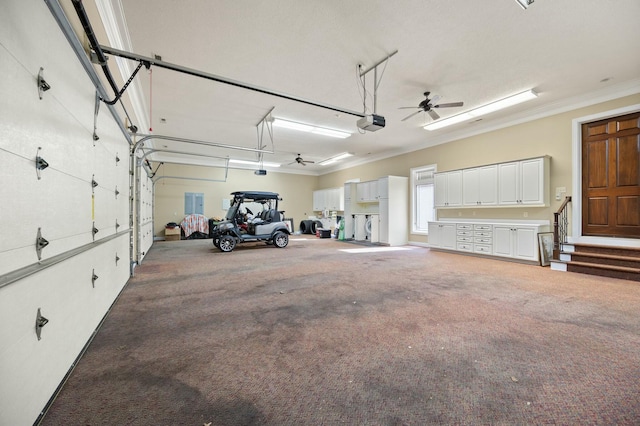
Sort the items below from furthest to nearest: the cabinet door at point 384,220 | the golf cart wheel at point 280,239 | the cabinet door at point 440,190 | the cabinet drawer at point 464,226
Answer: the cabinet door at point 384,220 < the golf cart wheel at point 280,239 < the cabinet door at point 440,190 < the cabinet drawer at point 464,226

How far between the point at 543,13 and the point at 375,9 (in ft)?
6.68

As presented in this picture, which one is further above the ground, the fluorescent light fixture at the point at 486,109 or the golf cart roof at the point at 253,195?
the fluorescent light fixture at the point at 486,109

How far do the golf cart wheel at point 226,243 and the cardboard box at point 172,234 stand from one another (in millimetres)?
4251

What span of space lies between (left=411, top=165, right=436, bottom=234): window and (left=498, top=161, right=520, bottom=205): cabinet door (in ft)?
7.48

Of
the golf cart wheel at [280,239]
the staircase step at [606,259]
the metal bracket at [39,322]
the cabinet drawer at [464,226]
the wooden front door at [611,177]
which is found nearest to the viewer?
the metal bracket at [39,322]

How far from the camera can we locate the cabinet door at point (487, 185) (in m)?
6.26

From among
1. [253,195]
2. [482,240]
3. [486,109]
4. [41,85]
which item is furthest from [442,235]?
[41,85]

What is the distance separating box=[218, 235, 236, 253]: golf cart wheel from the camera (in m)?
7.19

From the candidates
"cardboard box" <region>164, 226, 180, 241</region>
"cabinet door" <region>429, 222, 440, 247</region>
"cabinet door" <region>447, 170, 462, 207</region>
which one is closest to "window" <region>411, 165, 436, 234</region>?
"cabinet door" <region>429, 222, 440, 247</region>

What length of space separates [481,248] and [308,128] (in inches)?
215

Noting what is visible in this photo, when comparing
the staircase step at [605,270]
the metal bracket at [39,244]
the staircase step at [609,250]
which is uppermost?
the metal bracket at [39,244]

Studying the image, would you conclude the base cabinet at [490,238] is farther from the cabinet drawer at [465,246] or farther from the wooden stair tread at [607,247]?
the wooden stair tread at [607,247]

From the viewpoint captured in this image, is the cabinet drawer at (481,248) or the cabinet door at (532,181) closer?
the cabinet door at (532,181)

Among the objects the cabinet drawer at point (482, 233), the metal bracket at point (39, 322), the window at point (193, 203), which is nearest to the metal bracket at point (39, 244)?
the metal bracket at point (39, 322)
